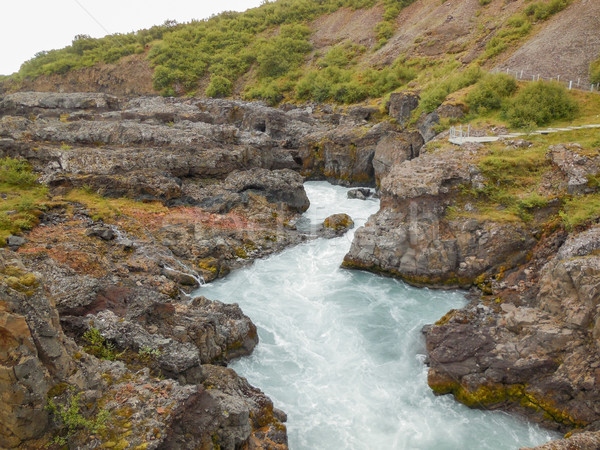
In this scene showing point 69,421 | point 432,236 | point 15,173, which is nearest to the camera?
point 69,421

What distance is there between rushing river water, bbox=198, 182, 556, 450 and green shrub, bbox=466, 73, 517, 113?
604 inches

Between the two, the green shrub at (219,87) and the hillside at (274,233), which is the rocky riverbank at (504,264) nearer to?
the hillside at (274,233)

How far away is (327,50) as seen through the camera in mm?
60375

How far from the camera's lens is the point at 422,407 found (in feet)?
38.2

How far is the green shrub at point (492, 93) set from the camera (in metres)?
26.8

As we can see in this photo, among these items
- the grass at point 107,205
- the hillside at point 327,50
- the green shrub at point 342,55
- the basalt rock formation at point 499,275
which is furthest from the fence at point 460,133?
the green shrub at point 342,55

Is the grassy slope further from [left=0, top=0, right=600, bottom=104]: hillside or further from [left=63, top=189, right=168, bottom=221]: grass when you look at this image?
[left=63, top=189, right=168, bottom=221]: grass

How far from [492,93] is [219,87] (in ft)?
137

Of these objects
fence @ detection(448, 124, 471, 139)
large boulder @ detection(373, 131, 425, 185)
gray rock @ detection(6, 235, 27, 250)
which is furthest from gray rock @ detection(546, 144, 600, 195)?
gray rock @ detection(6, 235, 27, 250)

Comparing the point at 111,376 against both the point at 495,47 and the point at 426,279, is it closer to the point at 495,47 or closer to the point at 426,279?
the point at 426,279

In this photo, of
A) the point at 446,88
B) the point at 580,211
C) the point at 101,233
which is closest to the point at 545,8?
the point at 446,88

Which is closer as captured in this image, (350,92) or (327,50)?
(350,92)

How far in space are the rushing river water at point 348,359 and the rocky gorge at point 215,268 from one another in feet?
2.31

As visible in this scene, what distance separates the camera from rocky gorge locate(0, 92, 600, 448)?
7.32 metres
